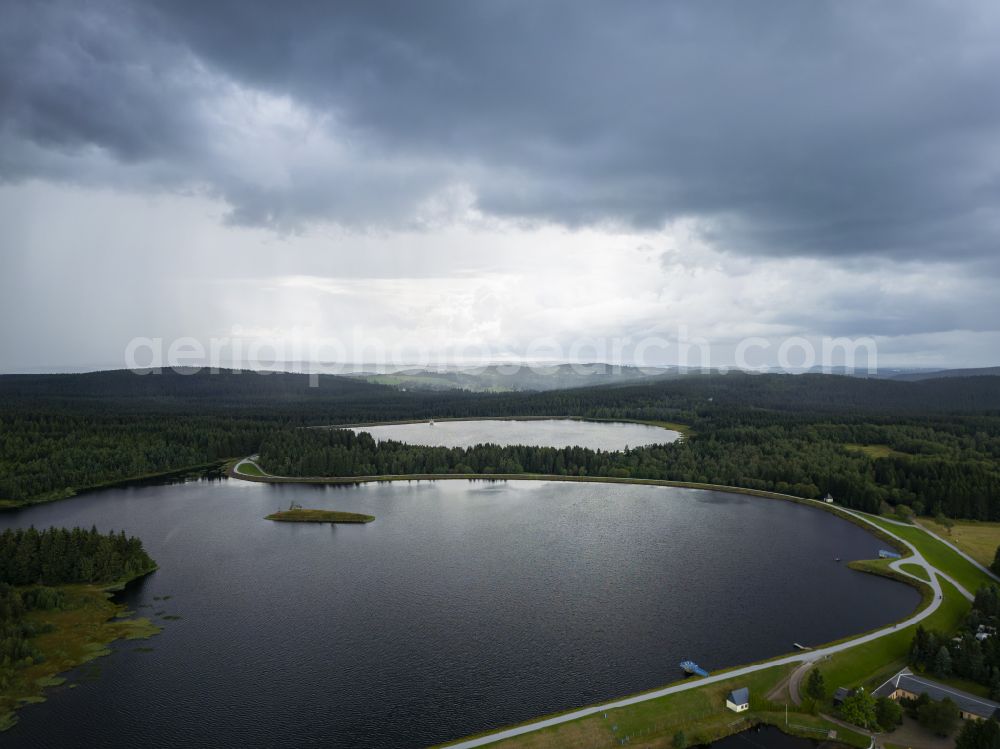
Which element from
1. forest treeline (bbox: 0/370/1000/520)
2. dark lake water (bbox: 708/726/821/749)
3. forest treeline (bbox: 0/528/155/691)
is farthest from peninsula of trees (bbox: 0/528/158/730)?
forest treeline (bbox: 0/370/1000/520)

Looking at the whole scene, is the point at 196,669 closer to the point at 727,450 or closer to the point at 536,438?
the point at 727,450

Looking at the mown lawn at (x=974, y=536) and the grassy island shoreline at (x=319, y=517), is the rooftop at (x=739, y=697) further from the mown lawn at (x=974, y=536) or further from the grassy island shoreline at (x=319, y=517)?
the grassy island shoreline at (x=319, y=517)

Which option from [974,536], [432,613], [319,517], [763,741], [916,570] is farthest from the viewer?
[319,517]

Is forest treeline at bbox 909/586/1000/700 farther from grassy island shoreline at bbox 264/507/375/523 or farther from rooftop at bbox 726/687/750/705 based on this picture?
grassy island shoreline at bbox 264/507/375/523

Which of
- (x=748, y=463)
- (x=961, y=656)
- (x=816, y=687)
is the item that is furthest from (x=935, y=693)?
(x=748, y=463)

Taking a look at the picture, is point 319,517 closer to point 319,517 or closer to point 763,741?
point 319,517

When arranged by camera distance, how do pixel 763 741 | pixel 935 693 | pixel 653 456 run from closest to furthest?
pixel 763 741
pixel 935 693
pixel 653 456
